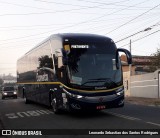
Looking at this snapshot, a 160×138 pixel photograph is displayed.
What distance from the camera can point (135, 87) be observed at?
40812 millimetres

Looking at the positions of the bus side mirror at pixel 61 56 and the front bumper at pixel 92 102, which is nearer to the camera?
the front bumper at pixel 92 102

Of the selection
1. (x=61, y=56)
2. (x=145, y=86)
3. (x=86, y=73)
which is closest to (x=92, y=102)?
(x=86, y=73)

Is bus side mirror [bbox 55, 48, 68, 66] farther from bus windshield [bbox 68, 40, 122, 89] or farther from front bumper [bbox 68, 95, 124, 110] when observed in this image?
front bumper [bbox 68, 95, 124, 110]

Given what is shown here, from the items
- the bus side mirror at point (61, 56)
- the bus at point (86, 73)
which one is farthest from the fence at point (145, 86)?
the bus side mirror at point (61, 56)

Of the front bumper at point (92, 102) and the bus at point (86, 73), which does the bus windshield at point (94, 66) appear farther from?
Answer: the front bumper at point (92, 102)

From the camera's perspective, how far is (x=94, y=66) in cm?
1567

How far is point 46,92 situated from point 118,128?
805 centimetres

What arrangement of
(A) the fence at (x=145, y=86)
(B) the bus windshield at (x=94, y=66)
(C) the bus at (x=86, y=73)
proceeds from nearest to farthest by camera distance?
1. (C) the bus at (x=86, y=73)
2. (B) the bus windshield at (x=94, y=66)
3. (A) the fence at (x=145, y=86)

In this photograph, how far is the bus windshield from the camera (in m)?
15.4

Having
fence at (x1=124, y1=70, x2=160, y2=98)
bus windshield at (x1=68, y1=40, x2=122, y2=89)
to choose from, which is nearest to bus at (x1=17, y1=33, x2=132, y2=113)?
bus windshield at (x1=68, y1=40, x2=122, y2=89)

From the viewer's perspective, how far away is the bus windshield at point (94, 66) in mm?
15359

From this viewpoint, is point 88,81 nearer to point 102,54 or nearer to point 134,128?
point 102,54

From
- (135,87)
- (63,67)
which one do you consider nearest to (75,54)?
(63,67)

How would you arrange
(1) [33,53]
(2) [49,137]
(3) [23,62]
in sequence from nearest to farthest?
(2) [49,137] < (1) [33,53] < (3) [23,62]
